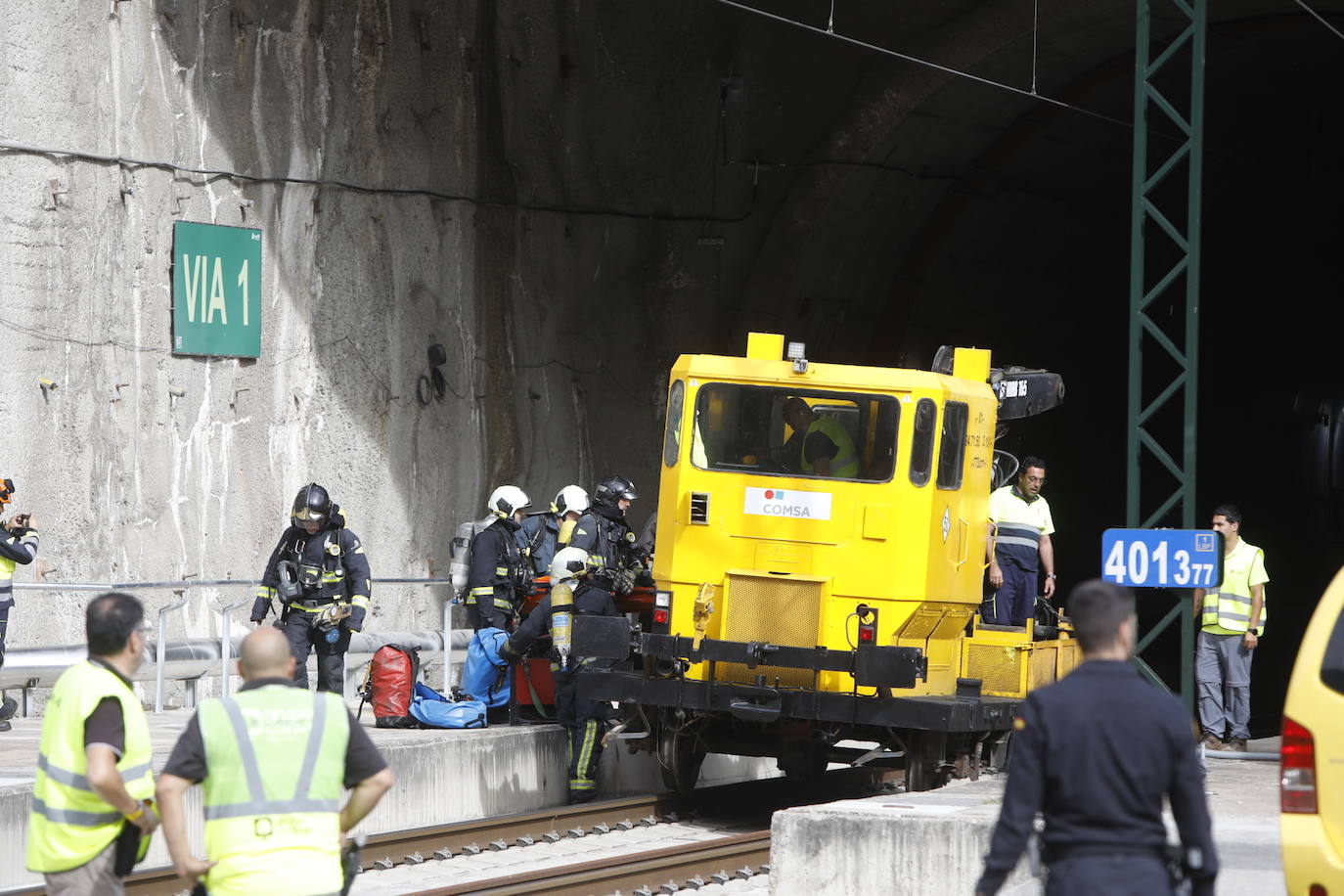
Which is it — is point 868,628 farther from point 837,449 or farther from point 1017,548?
point 1017,548

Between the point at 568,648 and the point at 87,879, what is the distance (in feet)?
22.6

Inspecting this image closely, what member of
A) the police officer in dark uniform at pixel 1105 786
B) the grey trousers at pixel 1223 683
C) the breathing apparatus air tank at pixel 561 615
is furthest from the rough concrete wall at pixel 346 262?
the police officer in dark uniform at pixel 1105 786

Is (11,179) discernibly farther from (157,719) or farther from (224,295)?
(157,719)

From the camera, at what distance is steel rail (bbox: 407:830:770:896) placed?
960cm

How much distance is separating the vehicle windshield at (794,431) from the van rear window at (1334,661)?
5423mm

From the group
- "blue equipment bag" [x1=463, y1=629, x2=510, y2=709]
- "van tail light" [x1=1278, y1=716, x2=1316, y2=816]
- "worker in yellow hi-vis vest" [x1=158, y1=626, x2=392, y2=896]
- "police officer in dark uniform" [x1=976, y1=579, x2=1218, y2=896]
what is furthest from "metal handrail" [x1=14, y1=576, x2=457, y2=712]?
"police officer in dark uniform" [x1=976, y1=579, x2=1218, y2=896]

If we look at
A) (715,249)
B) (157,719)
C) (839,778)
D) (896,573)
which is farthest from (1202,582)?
(715,249)

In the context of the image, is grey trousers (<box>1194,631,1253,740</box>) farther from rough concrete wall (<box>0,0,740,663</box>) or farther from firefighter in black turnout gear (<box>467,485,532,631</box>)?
rough concrete wall (<box>0,0,740,663</box>)

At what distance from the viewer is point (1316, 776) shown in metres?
6.38

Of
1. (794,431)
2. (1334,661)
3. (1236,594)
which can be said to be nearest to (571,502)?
(794,431)

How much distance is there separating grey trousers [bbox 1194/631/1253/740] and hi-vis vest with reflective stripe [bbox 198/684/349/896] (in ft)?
32.6

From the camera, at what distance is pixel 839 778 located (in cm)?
1451

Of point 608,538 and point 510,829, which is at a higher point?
point 608,538

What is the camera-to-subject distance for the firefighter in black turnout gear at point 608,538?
12617 mm
